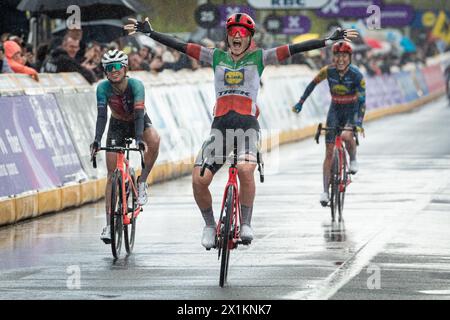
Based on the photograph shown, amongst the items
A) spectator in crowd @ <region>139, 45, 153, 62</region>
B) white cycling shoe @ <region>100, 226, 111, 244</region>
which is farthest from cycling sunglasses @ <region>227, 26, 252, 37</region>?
spectator in crowd @ <region>139, 45, 153, 62</region>

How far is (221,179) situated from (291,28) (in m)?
18.1

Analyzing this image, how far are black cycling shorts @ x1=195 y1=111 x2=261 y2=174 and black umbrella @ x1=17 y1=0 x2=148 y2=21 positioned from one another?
33.1 feet

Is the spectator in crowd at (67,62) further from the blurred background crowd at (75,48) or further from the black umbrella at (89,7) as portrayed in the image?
the black umbrella at (89,7)

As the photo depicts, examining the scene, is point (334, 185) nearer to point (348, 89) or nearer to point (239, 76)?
point (348, 89)

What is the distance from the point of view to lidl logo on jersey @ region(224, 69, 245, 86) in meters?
13.0

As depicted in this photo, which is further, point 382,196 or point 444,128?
point 444,128

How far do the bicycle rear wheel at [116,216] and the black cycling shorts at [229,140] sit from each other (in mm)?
1369

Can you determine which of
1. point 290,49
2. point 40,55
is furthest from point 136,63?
point 290,49

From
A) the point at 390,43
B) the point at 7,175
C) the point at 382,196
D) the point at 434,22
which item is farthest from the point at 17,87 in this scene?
the point at 434,22

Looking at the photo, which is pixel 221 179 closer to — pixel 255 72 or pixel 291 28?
pixel 255 72

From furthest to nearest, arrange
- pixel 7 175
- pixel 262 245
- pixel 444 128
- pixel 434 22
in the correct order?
1. pixel 434 22
2. pixel 444 128
3. pixel 7 175
4. pixel 262 245
